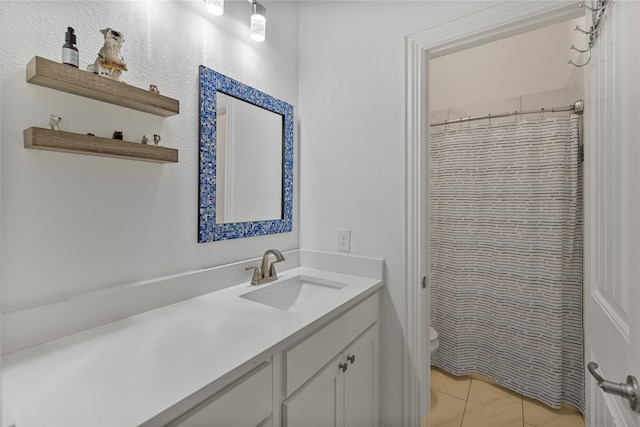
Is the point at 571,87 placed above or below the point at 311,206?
above

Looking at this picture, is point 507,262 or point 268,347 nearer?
point 268,347

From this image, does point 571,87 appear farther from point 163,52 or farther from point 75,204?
Answer: point 75,204

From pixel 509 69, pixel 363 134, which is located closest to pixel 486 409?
pixel 363 134

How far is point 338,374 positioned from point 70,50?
138 cm

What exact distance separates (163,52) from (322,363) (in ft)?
4.32

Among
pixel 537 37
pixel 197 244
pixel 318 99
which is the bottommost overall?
pixel 197 244

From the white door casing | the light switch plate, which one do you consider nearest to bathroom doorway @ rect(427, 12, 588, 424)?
the light switch plate

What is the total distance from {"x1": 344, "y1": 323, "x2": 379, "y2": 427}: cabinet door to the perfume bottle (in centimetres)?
134

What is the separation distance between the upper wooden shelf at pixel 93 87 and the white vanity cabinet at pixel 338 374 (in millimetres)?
948

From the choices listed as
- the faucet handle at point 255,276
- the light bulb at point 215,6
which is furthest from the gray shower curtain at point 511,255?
the light bulb at point 215,6

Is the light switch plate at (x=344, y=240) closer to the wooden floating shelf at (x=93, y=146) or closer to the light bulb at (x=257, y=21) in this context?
the wooden floating shelf at (x=93, y=146)

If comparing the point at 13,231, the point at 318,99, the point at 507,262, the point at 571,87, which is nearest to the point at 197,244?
the point at 13,231

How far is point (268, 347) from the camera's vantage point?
33.6 inches

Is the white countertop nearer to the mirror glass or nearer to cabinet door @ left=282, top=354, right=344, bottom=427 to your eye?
cabinet door @ left=282, top=354, right=344, bottom=427
